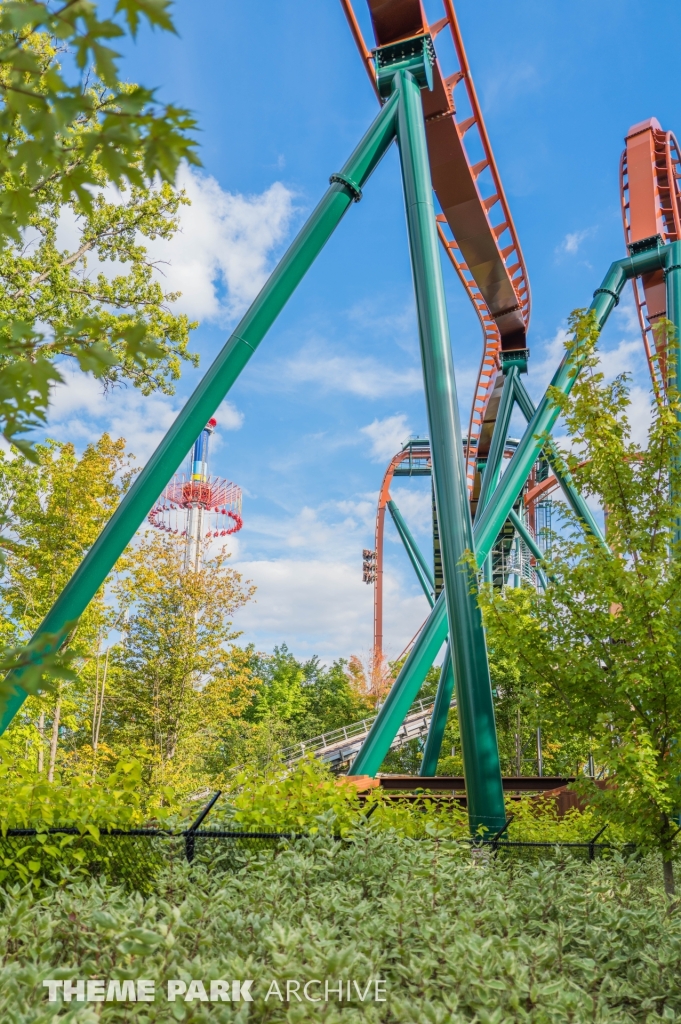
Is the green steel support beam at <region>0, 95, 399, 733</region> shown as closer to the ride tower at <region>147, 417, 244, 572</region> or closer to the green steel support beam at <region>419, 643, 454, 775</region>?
the green steel support beam at <region>419, 643, 454, 775</region>

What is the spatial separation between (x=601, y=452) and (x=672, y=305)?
24.3ft

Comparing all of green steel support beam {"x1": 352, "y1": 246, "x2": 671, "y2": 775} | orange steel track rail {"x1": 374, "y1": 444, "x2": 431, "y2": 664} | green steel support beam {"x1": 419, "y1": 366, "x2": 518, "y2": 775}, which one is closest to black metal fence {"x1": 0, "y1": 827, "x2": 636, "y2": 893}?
green steel support beam {"x1": 352, "y1": 246, "x2": 671, "y2": 775}

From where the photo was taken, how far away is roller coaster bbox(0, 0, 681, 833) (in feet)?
20.5

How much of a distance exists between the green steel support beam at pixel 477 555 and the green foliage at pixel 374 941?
3776mm

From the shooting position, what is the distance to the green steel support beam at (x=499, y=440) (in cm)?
1288

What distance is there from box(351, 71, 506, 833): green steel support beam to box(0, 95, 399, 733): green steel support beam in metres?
0.47

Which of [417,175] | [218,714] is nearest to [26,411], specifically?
[417,175]

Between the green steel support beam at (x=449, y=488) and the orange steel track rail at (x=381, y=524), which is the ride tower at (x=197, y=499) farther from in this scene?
the green steel support beam at (x=449, y=488)

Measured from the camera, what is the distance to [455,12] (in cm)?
995

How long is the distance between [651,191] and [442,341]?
345 inches

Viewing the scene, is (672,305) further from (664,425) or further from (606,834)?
(606,834)

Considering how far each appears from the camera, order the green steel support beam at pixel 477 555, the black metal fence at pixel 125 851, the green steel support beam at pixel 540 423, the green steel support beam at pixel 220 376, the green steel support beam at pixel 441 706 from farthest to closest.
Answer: the green steel support beam at pixel 441 706
the green steel support beam at pixel 540 423
the green steel support beam at pixel 477 555
the green steel support beam at pixel 220 376
the black metal fence at pixel 125 851

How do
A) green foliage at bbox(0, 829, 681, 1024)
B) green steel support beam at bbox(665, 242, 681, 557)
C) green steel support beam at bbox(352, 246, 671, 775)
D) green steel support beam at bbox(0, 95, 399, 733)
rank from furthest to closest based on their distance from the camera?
1. green steel support beam at bbox(665, 242, 681, 557)
2. green steel support beam at bbox(352, 246, 671, 775)
3. green steel support beam at bbox(0, 95, 399, 733)
4. green foliage at bbox(0, 829, 681, 1024)

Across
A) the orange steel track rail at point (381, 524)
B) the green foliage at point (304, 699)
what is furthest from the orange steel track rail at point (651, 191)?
the green foliage at point (304, 699)
